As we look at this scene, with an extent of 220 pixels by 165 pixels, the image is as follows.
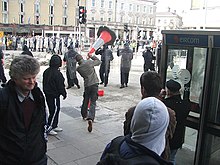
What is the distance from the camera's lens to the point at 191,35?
3.70 metres

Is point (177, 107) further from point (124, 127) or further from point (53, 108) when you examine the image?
point (53, 108)

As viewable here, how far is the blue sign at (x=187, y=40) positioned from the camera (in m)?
3.58

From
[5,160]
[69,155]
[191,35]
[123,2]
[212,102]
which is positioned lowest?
[69,155]

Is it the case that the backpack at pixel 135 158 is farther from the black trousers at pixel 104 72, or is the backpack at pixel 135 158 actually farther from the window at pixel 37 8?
the window at pixel 37 8

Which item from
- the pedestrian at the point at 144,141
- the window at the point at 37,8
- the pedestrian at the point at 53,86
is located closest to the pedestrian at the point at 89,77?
the pedestrian at the point at 53,86

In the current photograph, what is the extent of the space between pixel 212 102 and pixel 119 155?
2352 millimetres

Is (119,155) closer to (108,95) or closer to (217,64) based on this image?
(217,64)

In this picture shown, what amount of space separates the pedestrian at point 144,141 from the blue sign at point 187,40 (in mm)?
2083

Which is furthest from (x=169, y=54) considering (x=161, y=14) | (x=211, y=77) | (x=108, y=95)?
(x=161, y=14)

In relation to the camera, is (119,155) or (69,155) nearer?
(119,155)

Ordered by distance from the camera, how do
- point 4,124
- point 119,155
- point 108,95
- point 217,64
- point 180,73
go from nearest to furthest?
1. point 119,155
2. point 4,124
3. point 217,64
4. point 180,73
5. point 108,95

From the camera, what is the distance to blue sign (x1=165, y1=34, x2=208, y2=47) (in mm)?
3577

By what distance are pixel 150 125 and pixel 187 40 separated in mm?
2396

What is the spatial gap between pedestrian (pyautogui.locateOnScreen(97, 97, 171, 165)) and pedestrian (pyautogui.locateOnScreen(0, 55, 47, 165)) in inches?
34.6
